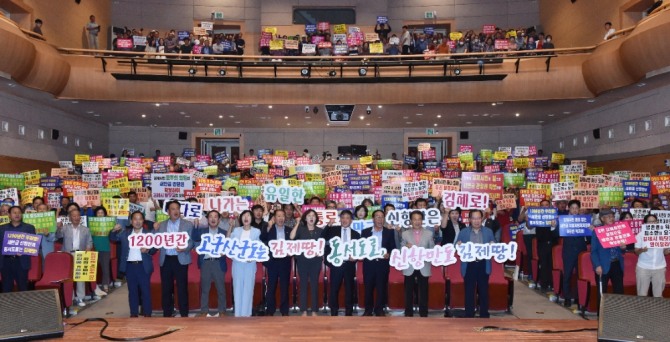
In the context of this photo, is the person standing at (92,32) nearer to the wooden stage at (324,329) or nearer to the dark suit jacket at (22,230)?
the dark suit jacket at (22,230)

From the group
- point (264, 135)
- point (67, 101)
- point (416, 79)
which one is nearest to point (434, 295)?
point (416, 79)

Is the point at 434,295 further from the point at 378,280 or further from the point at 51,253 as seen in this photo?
the point at 51,253

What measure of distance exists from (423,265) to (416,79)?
13.6 metres

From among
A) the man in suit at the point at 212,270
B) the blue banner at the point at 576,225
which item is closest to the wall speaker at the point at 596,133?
the blue banner at the point at 576,225

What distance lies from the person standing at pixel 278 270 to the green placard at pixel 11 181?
8348 millimetres

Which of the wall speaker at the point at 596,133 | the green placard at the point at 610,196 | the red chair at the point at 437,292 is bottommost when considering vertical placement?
the red chair at the point at 437,292

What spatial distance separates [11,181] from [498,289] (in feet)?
37.0

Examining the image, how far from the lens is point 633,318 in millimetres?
4750

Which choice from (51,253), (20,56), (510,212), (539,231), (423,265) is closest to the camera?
(423,265)

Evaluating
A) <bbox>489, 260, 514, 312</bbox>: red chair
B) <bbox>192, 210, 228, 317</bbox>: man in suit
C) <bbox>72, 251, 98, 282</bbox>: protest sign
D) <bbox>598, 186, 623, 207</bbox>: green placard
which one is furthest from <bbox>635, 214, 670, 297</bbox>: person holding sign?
<bbox>72, 251, 98, 282</bbox>: protest sign

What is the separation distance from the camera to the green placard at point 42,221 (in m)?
9.14

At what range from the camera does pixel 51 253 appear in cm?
898

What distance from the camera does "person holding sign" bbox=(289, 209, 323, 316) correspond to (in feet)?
28.2

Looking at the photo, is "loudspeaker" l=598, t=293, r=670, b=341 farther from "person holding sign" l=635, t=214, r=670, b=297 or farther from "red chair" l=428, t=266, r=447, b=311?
"red chair" l=428, t=266, r=447, b=311
